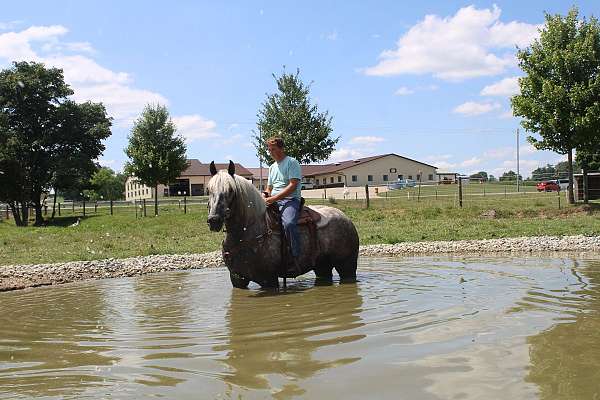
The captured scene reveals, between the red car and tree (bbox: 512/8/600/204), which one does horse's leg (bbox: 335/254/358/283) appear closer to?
tree (bbox: 512/8/600/204)

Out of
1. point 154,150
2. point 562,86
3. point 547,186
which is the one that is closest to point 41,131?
point 154,150

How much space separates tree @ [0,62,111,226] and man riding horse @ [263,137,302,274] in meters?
37.8

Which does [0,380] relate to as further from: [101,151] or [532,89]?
[101,151]

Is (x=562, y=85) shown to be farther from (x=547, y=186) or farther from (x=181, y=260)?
(x=547, y=186)

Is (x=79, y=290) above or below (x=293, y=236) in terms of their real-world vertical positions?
below

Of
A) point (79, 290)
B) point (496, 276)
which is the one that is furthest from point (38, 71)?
point (496, 276)

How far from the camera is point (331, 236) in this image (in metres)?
8.72

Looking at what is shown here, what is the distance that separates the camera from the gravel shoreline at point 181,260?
10648 mm

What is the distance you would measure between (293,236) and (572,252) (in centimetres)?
770

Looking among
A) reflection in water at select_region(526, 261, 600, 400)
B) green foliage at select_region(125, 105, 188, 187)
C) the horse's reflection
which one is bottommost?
the horse's reflection

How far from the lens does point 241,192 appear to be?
7.58 m

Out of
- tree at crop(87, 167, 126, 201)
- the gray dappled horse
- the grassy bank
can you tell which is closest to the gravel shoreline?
the grassy bank

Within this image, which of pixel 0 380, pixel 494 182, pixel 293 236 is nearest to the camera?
pixel 0 380

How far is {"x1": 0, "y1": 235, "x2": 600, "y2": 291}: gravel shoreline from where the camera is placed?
10.6 meters
